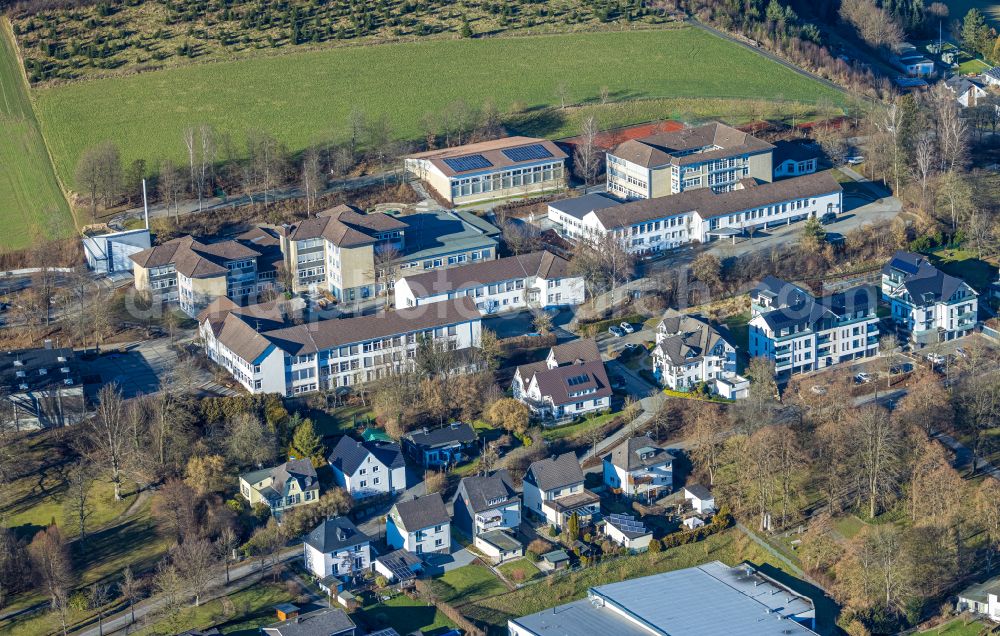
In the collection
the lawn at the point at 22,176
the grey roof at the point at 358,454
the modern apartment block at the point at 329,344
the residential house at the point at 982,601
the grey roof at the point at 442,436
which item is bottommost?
the residential house at the point at 982,601

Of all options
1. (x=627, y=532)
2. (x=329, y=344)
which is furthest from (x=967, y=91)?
(x=627, y=532)

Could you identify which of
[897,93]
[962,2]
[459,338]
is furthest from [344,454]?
[962,2]

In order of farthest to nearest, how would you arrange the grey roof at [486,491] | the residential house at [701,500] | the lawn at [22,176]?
the lawn at [22,176] → the residential house at [701,500] → the grey roof at [486,491]

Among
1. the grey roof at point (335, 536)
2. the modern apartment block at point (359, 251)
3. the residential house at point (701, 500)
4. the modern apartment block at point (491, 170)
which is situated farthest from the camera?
the modern apartment block at point (491, 170)

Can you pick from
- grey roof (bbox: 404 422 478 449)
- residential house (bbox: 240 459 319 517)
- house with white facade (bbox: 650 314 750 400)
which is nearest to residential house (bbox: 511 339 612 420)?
house with white facade (bbox: 650 314 750 400)

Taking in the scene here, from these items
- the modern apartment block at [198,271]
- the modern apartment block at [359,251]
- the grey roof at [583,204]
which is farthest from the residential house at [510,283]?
the modern apartment block at [198,271]

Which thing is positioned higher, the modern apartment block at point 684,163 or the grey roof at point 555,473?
the modern apartment block at point 684,163

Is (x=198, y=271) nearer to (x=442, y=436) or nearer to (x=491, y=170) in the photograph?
(x=442, y=436)

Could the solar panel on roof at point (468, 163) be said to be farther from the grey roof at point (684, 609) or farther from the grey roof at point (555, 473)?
the grey roof at point (684, 609)
